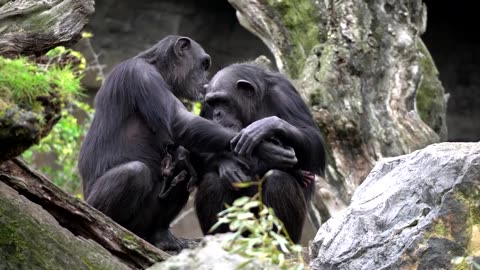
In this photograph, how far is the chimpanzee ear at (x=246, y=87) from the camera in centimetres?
755

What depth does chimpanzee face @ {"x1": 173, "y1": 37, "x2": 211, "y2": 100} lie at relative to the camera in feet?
26.0

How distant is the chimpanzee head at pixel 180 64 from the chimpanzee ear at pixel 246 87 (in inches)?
21.6

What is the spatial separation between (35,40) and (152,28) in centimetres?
873

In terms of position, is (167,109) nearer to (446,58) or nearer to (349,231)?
(349,231)

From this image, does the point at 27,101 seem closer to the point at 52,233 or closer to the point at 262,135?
the point at 52,233

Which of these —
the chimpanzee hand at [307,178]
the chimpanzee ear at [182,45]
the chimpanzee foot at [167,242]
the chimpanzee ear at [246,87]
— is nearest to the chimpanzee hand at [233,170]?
the chimpanzee hand at [307,178]

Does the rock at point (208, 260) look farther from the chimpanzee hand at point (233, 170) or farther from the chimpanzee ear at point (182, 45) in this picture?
the chimpanzee ear at point (182, 45)

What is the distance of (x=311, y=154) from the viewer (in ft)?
24.1

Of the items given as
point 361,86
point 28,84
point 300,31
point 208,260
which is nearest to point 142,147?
point 361,86

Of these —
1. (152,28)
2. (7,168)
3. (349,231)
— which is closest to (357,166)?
(349,231)

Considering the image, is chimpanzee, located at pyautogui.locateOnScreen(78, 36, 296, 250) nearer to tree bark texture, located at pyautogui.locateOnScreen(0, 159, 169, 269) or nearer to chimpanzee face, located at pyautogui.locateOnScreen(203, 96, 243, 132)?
chimpanzee face, located at pyautogui.locateOnScreen(203, 96, 243, 132)

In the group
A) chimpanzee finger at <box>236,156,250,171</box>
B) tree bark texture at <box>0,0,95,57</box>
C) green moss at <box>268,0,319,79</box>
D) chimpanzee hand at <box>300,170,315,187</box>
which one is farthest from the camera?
green moss at <box>268,0,319,79</box>

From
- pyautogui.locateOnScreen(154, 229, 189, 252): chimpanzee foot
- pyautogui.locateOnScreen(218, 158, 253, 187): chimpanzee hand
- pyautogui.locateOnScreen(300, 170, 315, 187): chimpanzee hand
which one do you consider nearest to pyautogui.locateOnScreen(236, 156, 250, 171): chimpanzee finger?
pyautogui.locateOnScreen(218, 158, 253, 187): chimpanzee hand

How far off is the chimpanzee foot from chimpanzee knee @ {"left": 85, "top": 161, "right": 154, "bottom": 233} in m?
0.50
